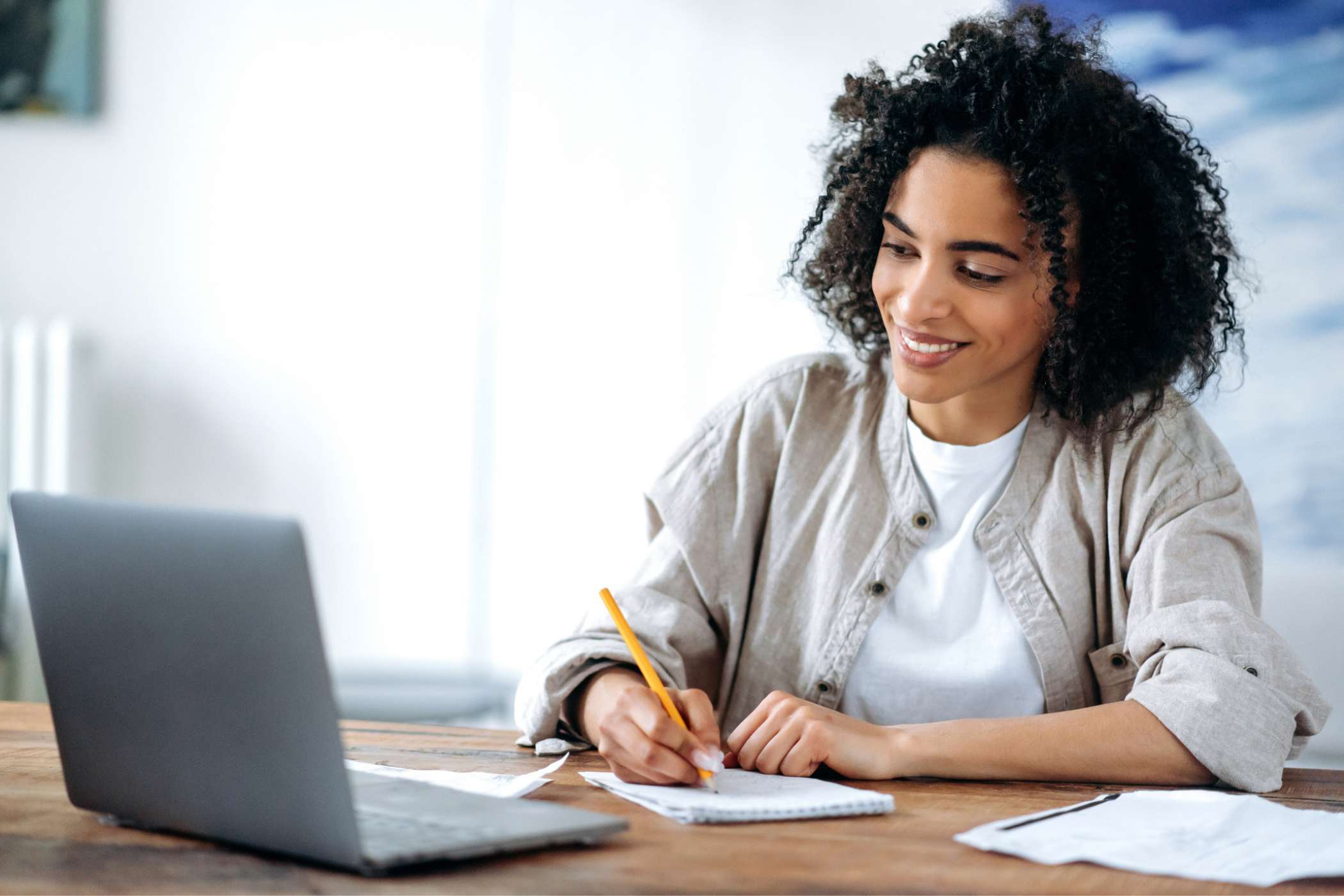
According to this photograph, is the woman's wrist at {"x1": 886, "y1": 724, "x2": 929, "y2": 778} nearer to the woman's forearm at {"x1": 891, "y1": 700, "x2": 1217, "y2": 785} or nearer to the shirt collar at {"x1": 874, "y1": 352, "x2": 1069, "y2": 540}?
the woman's forearm at {"x1": 891, "y1": 700, "x2": 1217, "y2": 785}

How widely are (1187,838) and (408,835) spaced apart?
0.51m

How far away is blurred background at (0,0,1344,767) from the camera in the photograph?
294 centimetres

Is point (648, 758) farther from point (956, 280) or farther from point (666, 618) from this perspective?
point (956, 280)

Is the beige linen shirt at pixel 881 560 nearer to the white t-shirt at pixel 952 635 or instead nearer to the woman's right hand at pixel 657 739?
the white t-shirt at pixel 952 635

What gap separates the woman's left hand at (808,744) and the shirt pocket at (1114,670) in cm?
36

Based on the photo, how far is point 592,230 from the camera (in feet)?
9.82

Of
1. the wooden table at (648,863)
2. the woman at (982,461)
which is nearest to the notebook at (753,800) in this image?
the wooden table at (648,863)

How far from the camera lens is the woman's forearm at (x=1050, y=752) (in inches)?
44.4

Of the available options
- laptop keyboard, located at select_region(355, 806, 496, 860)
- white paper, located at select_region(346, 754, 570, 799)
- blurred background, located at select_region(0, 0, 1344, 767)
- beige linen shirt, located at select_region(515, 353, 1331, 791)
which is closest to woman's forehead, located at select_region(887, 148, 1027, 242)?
beige linen shirt, located at select_region(515, 353, 1331, 791)

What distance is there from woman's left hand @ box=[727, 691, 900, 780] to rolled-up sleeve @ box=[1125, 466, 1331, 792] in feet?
0.86

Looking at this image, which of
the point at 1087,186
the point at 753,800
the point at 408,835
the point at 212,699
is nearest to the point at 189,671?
the point at 212,699

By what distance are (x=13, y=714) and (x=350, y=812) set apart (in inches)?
32.7

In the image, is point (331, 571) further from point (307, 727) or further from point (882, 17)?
point (307, 727)

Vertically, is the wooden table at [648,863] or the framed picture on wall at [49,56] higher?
the framed picture on wall at [49,56]
